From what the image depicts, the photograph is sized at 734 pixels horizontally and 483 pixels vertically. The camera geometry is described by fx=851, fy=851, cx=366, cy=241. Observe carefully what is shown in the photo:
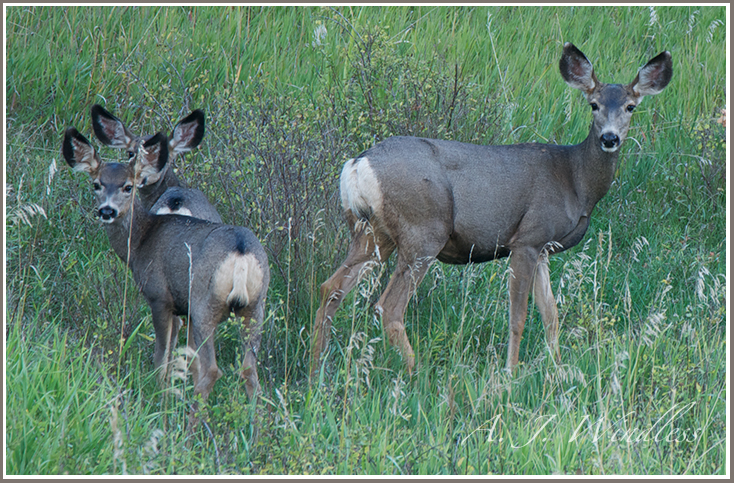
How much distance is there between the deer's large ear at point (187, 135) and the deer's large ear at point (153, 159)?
0.39 metres

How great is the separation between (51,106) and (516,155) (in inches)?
165

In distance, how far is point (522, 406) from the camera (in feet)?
14.6

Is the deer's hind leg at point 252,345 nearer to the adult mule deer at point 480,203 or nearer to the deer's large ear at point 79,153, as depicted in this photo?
the adult mule deer at point 480,203

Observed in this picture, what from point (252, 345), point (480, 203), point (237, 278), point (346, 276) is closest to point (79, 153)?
point (237, 278)

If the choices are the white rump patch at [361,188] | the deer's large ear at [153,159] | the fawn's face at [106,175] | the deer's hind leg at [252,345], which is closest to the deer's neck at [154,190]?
the deer's large ear at [153,159]

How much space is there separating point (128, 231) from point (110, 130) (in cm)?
128

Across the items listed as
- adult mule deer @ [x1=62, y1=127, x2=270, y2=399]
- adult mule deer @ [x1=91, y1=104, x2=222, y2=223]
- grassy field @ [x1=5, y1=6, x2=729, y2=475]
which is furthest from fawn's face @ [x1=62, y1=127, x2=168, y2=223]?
grassy field @ [x1=5, y1=6, x2=729, y2=475]

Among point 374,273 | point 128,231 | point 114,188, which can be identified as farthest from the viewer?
point 374,273

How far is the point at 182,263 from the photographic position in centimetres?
473

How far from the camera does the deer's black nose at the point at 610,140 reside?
5.37 metres

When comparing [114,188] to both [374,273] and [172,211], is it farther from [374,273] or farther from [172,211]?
[374,273]

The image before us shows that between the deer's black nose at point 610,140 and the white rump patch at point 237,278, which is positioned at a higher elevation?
the deer's black nose at point 610,140

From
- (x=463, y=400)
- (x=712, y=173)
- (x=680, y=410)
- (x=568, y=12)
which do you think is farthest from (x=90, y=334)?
(x=568, y=12)

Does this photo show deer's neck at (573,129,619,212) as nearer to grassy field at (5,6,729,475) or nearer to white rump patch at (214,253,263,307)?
grassy field at (5,6,729,475)
